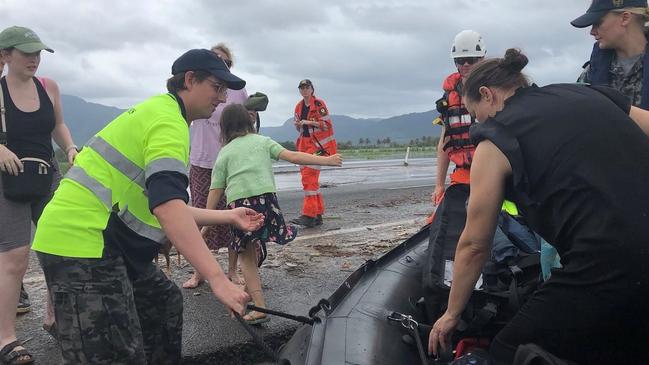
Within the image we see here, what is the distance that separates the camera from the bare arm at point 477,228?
6.07ft

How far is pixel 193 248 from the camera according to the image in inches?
77.1

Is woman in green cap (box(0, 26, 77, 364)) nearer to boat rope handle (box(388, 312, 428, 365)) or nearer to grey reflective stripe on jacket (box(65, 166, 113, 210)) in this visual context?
grey reflective stripe on jacket (box(65, 166, 113, 210))

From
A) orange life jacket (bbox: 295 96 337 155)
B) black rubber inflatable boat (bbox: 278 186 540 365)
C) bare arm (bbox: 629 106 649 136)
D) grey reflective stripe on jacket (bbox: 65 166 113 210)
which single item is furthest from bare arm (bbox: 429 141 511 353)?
orange life jacket (bbox: 295 96 337 155)

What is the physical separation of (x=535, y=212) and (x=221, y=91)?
138 centimetres

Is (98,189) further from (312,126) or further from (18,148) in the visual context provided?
(312,126)

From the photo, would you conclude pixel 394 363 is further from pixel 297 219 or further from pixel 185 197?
pixel 297 219

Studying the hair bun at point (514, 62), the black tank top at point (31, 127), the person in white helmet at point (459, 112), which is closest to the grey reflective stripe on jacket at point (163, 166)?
the hair bun at point (514, 62)

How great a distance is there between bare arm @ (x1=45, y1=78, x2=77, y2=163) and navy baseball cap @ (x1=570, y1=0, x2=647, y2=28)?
3.16 metres

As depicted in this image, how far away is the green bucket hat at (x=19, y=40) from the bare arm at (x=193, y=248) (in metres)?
1.83

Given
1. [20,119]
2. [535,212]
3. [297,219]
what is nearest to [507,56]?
[535,212]

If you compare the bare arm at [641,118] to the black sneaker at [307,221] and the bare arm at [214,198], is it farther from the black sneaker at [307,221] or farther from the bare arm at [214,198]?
the black sneaker at [307,221]

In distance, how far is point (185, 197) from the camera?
1.99 m

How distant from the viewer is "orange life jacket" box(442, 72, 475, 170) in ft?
13.0

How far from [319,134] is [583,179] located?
599 centimetres
